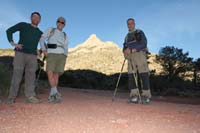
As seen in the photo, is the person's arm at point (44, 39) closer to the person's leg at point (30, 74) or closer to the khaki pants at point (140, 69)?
the person's leg at point (30, 74)

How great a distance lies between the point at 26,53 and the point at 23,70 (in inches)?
13.9

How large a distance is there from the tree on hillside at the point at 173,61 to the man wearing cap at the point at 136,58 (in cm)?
1748

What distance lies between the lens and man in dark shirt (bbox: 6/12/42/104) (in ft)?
22.4

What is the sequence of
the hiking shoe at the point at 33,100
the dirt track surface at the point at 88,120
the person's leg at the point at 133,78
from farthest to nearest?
the person's leg at the point at 133,78, the hiking shoe at the point at 33,100, the dirt track surface at the point at 88,120

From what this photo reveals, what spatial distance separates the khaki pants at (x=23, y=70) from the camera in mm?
6828

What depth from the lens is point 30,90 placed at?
7.07 m

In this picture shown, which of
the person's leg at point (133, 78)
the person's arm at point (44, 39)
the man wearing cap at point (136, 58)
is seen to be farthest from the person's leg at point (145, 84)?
the person's arm at point (44, 39)

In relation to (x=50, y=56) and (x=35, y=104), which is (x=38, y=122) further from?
(x=50, y=56)

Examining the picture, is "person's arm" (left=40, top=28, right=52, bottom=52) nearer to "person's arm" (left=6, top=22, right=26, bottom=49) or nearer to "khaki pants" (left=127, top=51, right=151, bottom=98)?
"person's arm" (left=6, top=22, right=26, bottom=49)

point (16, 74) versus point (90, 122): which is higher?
point (16, 74)

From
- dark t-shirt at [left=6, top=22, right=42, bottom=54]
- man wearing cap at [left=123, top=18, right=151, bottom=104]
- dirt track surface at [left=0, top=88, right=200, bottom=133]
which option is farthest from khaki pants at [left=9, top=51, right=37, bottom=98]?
man wearing cap at [left=123, top=18, right=151, bottom=104]

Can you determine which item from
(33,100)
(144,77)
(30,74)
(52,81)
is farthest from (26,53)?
(144,77)

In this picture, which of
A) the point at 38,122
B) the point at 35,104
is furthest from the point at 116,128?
the point at 35,104

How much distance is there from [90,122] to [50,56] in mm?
2720
